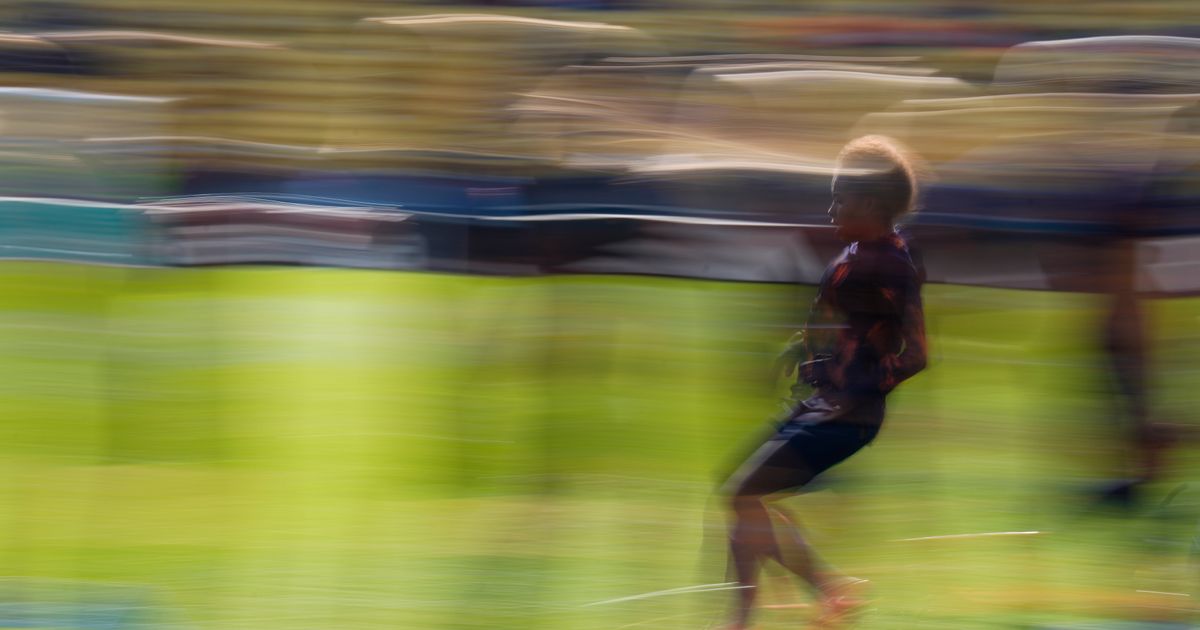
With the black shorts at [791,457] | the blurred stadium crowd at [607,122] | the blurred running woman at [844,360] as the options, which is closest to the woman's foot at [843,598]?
the blurred running woman at [844,360]

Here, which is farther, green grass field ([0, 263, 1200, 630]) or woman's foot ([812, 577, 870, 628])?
woman's foot ([812, 577, 870, 628])

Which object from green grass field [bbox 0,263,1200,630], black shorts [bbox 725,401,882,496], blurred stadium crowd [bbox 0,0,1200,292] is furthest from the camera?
black shorts [bbox 725,401,882,496]

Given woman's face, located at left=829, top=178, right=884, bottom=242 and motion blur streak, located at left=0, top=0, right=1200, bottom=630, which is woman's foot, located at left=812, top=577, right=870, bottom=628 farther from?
woman's face, located at left=829, top=178, right=884, bottom=242

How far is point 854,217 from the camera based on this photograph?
2422 millimetres

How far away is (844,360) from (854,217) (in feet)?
1.00

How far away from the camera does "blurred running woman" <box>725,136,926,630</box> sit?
7.79 ft

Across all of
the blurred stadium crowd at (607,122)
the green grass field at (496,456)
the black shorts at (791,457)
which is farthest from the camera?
the black shorts at (791,457)

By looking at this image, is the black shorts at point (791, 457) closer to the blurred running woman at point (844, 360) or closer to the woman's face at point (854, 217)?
the blurred running woman at point (844, 360)

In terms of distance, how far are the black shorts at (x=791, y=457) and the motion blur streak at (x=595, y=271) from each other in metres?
0.05

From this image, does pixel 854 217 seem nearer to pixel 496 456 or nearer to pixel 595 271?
pixel 595 271

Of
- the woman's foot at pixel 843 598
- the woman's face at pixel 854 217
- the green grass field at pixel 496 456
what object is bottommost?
the woman's foot at pixel 843 598

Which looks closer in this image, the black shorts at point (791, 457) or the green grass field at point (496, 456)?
the green grass field at point (496, 456)

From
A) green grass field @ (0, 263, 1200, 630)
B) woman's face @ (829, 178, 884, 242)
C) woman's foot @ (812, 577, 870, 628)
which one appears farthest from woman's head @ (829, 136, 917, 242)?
woman's foot @ (812, 577, 870, 628)

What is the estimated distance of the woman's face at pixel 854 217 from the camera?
2389mm
